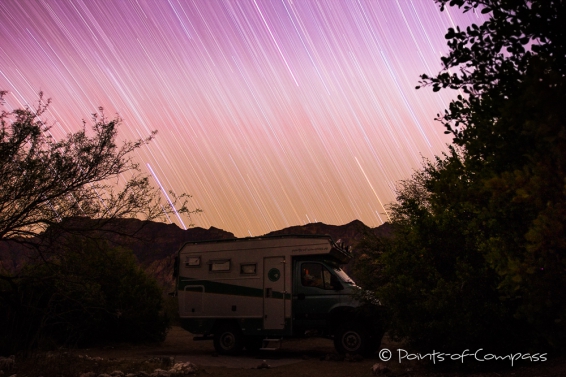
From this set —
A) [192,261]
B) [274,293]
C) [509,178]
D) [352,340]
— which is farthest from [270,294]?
[509,178]

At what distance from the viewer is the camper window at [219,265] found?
1609 centimetres

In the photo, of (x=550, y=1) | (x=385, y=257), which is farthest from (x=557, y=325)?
(x=550, y=1)

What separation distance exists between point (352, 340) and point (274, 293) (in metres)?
2.65

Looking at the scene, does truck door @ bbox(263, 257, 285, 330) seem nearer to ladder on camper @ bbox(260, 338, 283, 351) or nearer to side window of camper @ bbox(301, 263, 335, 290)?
ladder on camper @ bbox(260, 338, 283, 351)

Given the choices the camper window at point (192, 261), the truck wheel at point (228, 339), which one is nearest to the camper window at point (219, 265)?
the camper window at point (192, 261)

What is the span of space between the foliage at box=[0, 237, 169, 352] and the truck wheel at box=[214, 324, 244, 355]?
3.00m

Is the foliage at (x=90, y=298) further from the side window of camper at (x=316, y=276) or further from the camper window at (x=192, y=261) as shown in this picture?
the side window of camper at (x=316, y=276)

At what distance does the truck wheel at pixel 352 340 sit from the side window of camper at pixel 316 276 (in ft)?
4.11

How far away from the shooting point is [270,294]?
1536cm

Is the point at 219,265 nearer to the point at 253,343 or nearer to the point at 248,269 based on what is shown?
the point at 248,269

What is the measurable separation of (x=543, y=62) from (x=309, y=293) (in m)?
11.1

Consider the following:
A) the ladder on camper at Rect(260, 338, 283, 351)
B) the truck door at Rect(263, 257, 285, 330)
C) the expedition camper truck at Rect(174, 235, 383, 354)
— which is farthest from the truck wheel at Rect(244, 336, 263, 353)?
the truck door at Rect(263, 257, 285, 330)

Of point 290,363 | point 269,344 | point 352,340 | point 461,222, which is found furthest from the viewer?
point 269,344

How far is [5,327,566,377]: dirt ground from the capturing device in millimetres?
9805
